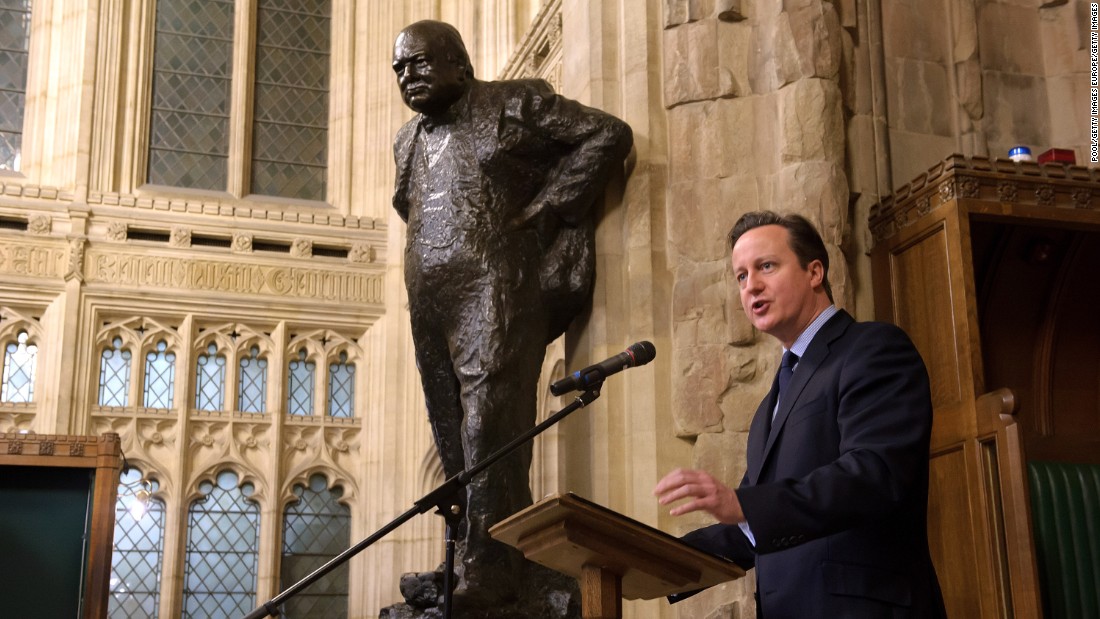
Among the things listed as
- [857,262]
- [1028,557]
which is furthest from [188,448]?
[1028,557]

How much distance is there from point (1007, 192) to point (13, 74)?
9.49 m

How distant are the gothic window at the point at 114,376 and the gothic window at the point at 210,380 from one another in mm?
538

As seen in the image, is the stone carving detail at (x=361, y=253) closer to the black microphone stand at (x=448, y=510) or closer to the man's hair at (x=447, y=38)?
the man's hair at (x=447, y=38)

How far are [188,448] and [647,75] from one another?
681 cm

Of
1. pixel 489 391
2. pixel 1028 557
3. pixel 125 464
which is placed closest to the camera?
pixel 1028 557

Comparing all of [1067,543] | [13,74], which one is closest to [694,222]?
[1067,543]

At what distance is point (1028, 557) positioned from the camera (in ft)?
10.7

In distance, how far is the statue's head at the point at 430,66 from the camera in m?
4.11

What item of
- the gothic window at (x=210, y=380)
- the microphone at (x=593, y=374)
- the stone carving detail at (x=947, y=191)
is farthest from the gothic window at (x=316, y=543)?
the microphone at (x=593, y=374)

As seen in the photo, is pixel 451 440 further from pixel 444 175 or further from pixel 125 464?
pixel 125 464

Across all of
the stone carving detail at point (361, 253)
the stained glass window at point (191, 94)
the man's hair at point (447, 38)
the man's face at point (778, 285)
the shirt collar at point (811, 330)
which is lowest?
the shirt collar at point (811, 330)

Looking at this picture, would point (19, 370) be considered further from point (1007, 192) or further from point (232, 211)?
point (1007, 192)

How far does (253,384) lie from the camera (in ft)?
34.4

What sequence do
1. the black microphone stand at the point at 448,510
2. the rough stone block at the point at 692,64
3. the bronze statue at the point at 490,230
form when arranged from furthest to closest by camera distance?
the rough stone block at the point at 692,64 → the bronze statue at the point at 490,230 → the black microphone stand at the point at 448,510
